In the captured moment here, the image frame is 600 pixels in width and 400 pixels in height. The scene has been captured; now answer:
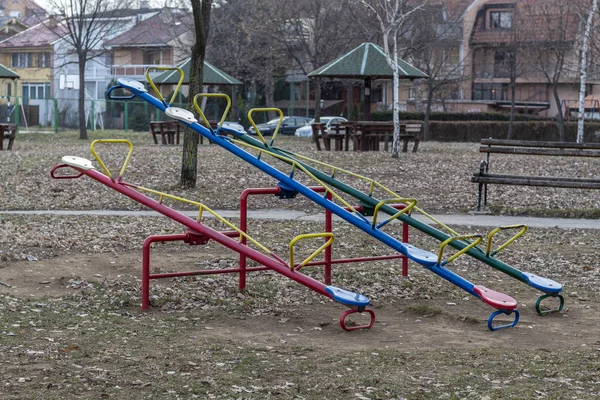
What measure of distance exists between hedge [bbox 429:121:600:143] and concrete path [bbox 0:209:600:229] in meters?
25.2

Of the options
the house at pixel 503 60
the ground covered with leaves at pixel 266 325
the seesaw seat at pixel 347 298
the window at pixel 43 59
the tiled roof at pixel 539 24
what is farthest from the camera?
the window at pixel 43 59

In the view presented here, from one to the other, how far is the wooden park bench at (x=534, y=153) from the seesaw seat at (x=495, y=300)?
677 centimetres

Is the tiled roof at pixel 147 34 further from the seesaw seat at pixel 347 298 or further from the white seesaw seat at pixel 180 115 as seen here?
the seesaw seat at pixel 347 298

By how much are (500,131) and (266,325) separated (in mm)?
34559

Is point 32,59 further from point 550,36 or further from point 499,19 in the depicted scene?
point 550,36

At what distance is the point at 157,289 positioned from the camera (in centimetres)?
783

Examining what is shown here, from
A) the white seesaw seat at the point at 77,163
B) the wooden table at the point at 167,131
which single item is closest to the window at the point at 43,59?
the wooden table at the point at 167,131

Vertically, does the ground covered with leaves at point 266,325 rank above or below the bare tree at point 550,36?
below

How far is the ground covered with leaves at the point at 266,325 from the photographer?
5211 millimetres

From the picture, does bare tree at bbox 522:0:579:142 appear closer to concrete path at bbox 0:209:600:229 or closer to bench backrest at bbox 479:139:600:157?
bench backrest at bbox 479:139:600:157

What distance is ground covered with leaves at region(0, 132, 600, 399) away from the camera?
5.21 metres

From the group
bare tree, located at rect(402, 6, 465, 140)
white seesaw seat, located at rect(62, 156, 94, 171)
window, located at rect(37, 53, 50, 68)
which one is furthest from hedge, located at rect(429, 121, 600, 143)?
window, located at rect(37, 53, 50, 68)

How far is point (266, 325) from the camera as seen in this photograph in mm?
6855

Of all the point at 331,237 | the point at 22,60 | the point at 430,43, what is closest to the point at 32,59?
the point at 22,60
